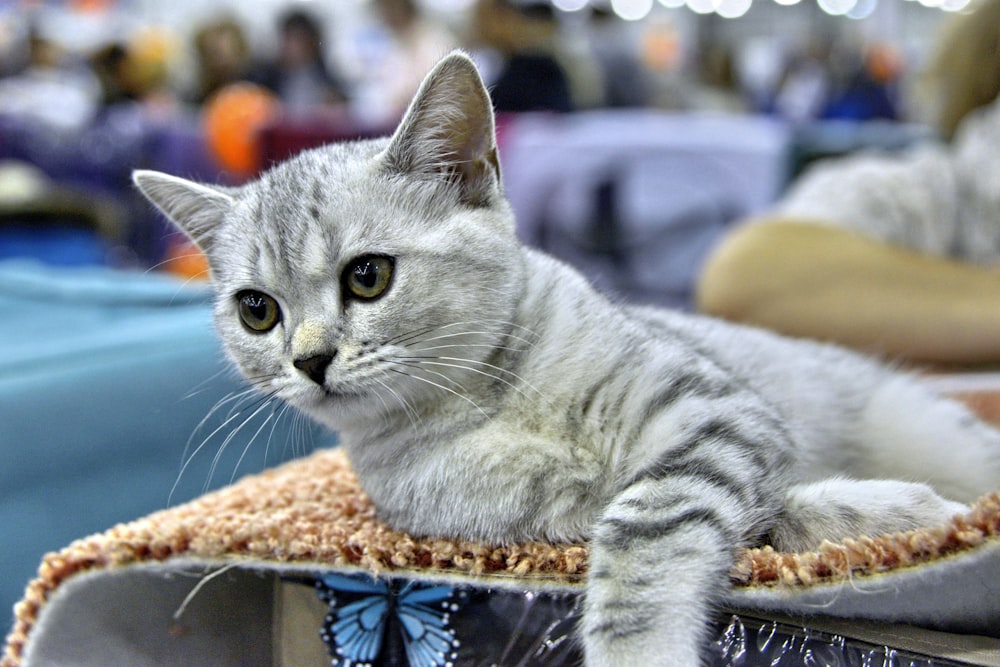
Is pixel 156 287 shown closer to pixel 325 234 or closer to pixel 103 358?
pixel 103 358

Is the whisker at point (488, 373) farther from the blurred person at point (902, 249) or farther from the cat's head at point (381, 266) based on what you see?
the blurred person at point (902, 249)

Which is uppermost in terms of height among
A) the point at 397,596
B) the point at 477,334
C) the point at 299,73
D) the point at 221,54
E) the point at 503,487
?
the point at 221,54

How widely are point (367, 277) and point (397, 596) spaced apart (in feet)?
1.12

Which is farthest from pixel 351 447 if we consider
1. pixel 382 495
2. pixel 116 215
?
pixel 116 215

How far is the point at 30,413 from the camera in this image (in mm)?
1129

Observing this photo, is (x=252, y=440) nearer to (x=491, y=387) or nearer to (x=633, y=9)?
(x=491, y=387)

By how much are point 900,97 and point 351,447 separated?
5237 millimetres

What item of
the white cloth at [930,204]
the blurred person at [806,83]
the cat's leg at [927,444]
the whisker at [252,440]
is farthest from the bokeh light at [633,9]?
the whisker at [252,440]

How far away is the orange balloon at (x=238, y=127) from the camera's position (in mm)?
3727

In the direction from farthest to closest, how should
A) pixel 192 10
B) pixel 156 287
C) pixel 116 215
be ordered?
1. pixel 192 10
2. pixel 116 215
3. pixel 156 287

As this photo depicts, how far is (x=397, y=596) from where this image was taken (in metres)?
0.89

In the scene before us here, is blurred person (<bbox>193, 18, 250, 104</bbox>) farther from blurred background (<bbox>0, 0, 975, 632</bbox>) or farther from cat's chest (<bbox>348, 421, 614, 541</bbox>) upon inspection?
cat's chest (<bbox>348, 421, 614, 541</bbox>)

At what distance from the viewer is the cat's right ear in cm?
105

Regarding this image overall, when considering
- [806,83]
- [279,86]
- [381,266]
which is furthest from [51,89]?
[806,83]
